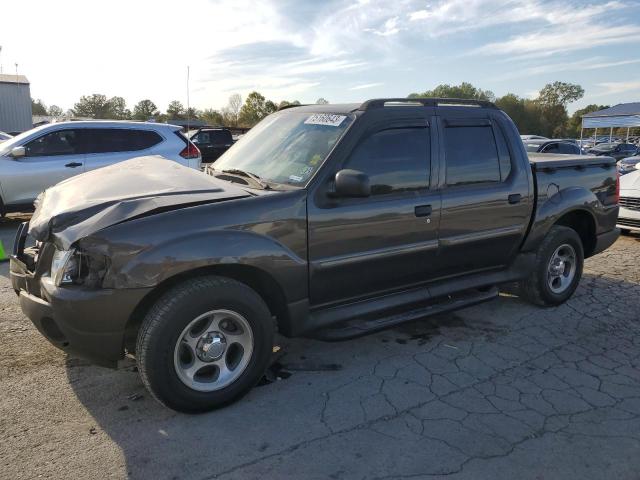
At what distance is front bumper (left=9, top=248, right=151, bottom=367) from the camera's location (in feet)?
9.34

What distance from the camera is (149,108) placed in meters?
74.3

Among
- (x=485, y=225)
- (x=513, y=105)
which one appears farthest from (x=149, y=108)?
(x=485, y=225)

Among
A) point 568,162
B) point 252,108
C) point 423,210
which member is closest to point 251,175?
point 423,210

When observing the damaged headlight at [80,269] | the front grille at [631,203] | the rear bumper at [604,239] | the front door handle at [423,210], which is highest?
the front door handle at [423,210]

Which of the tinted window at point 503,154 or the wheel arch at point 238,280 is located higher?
the tinted window at point 503,154

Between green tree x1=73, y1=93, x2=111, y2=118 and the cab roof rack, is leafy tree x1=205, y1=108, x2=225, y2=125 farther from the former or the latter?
A: the cab roof rack

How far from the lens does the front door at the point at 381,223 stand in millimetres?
3539

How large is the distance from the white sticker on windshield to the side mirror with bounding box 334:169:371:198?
593mm

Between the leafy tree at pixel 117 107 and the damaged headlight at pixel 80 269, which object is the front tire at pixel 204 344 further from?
the leafy tree at pixel 117 107

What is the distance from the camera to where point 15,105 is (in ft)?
123

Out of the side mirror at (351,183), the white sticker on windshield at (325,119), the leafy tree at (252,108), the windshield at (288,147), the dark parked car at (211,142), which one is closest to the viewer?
the side mirror at (351,183)

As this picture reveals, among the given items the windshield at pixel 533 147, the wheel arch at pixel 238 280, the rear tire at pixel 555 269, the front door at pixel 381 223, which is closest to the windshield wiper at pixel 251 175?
the front door at pixel 381 223

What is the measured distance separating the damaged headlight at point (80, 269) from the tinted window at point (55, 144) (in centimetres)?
668

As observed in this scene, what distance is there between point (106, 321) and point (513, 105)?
76408 millimetres
